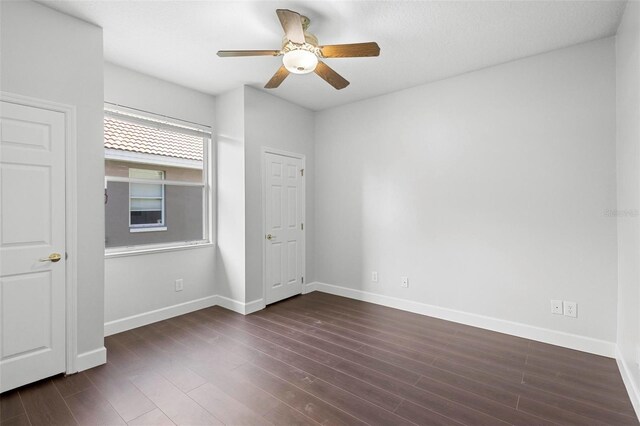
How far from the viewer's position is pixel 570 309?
2881 millimetres

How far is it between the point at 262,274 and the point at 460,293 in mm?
2431

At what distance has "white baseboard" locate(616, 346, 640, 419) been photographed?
2.00 m

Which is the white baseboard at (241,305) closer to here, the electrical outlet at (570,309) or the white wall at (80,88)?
the white wall at (80,88)

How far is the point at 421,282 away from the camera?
3828 millimetres

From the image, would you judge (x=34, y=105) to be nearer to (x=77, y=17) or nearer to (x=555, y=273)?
(x=77, y=17)

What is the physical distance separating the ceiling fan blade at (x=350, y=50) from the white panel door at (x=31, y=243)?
2157mm

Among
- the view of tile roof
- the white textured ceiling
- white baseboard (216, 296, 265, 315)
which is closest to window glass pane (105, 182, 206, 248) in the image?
the view of tile roof

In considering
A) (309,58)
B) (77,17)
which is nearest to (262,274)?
(309,58)

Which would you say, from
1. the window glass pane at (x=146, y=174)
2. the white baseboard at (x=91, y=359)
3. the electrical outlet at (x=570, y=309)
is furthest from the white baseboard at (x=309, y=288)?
the electrical outlet at (x=570, y=309)

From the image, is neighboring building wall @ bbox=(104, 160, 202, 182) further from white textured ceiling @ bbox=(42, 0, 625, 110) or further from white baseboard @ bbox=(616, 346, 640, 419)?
white baseboard @ bbox=(616, 346, 640, 419)

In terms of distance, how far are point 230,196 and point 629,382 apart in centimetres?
407

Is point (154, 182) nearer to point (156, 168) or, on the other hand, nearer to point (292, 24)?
point (156, 168)

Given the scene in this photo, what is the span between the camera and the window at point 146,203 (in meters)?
3.48

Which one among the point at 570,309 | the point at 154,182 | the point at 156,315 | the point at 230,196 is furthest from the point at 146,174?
the point at 570,309
